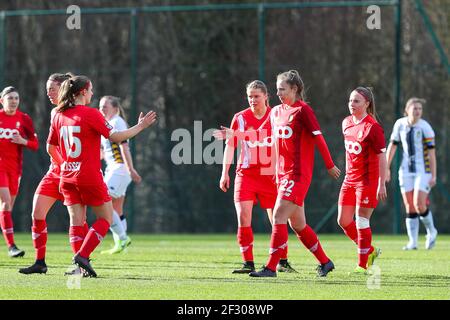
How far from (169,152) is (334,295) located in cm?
1208

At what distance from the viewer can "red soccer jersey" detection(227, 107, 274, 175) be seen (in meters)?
10.7

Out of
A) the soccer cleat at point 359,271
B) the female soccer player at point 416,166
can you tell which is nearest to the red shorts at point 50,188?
the soccer cleat at point 359,271

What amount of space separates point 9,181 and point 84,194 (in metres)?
4.01

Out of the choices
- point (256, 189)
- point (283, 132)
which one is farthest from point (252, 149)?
point (283, 132)

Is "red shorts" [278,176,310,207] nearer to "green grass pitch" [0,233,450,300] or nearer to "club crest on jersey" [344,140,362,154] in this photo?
"green grass pitch" [0,233,450,300]

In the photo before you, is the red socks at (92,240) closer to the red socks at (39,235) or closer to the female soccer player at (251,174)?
the red socks at (39,235)

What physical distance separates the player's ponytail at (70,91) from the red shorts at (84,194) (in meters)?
0.71

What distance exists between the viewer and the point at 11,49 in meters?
23.1

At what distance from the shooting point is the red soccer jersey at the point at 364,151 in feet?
34.1

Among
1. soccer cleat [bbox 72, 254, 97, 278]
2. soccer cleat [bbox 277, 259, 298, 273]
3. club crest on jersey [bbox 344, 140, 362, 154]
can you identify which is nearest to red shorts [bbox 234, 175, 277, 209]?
soccer cleat [bbox 277, 259, 298, 273]

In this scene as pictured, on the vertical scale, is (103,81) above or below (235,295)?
above

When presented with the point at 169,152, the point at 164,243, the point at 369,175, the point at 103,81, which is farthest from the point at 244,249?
the point at 103,81

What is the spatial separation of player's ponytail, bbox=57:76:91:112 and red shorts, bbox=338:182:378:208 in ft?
9.62
